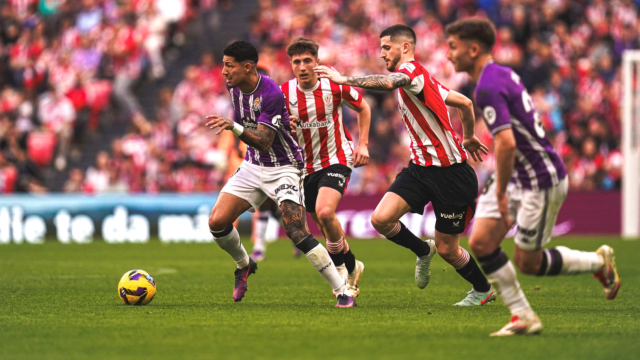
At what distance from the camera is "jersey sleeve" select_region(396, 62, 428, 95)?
7.72 metres

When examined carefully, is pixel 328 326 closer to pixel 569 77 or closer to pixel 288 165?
pixel 288 165

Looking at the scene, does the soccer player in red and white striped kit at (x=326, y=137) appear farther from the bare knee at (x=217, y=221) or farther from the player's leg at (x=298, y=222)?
the bare knee at (x=217, y=221)

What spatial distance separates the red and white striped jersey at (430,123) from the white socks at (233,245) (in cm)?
188

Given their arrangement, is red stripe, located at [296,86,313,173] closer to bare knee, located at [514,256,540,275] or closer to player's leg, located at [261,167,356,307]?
player's leg, located at [261,167,356,307]

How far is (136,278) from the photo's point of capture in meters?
8.06

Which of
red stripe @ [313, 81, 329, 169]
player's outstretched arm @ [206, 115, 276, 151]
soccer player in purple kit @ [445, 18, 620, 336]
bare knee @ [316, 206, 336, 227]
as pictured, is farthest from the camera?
red stripe @ [313, 81, 329, 169]

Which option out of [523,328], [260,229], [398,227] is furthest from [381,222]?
[260,229]

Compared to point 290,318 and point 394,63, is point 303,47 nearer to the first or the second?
point 394,63

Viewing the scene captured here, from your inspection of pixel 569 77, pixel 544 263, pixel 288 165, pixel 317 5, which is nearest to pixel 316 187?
pixel 288 165

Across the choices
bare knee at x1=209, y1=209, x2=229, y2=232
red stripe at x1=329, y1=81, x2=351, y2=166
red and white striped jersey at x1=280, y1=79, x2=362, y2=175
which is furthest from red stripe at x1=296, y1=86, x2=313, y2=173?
bare knee at x1=209, y1=209, x2=229, y2=232

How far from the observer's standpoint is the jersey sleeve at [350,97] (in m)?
8.95

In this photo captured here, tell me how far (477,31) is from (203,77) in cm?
1679

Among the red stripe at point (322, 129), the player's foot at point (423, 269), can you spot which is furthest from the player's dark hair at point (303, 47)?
the player's foot at point (423, 269)

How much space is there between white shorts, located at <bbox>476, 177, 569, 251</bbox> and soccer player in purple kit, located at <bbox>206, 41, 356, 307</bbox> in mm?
2079
